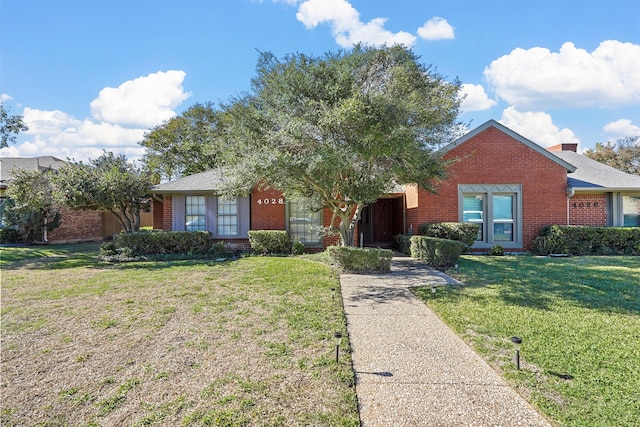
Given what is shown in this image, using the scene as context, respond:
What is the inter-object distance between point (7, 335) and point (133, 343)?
2013 mm

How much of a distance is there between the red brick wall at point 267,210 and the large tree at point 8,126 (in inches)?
466

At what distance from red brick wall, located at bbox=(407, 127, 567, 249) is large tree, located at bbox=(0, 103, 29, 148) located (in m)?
18.4

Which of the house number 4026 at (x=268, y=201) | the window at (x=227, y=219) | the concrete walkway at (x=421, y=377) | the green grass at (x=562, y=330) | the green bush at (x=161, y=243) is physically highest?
the house number 4026 at (x=268, y=201)

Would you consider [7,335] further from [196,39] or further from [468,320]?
[196,39]

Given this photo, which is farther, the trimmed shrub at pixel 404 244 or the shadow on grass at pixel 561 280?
the trimmed shrub at pixel 404 244

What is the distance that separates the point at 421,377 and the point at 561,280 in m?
6.64

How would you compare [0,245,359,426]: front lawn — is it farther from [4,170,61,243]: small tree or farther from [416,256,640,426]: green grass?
[4,170,61,243]: small tree

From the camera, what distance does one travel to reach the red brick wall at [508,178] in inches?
529

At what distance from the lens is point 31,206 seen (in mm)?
13188

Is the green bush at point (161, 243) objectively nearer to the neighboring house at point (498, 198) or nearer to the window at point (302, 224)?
the neighboring house at point (498, 198)

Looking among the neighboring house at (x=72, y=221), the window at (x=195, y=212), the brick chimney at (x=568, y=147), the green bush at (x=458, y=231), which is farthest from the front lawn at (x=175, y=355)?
the brick chimney at (x=568, y=147)

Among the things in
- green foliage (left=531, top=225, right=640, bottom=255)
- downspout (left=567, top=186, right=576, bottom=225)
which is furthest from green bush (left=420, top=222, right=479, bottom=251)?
downspout (left=567, top=186, right=576, bottom=225)

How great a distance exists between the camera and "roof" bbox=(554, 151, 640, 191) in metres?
13.0

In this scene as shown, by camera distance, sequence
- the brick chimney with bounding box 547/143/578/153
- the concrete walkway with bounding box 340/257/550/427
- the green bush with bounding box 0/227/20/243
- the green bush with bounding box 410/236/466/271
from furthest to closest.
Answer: the brick chimney with bounding box 547/143/578/153
the green bush with bounding box 0/227/20/243
the green bush with bounding box 410/236/466/271
the concrete walkway with bounding box 340/257/550/427
